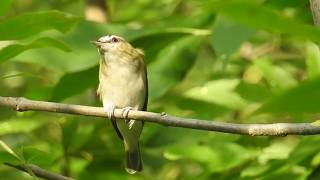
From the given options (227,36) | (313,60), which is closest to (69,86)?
(227,36)

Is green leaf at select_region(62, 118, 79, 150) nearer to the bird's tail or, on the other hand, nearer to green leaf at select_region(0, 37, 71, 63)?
the bird's tail

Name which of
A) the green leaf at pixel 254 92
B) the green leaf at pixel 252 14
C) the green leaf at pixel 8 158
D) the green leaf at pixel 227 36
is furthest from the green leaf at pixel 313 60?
the green leaf at pixel 252 14

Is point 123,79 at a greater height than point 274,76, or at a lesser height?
greater

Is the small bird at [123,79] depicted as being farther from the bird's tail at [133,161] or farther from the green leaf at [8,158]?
the green leaf at [8,158]

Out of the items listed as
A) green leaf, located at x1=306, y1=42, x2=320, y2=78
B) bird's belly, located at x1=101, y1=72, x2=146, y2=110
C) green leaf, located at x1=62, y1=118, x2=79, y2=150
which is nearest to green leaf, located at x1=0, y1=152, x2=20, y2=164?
green leaf, located at x1=62, y1=118, x2=79, y2=150

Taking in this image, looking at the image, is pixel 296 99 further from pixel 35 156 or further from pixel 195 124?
pixel 35 156

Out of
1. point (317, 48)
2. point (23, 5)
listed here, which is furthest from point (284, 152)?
point (23, 5)

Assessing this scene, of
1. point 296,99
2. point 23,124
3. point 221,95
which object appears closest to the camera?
point 296,99
